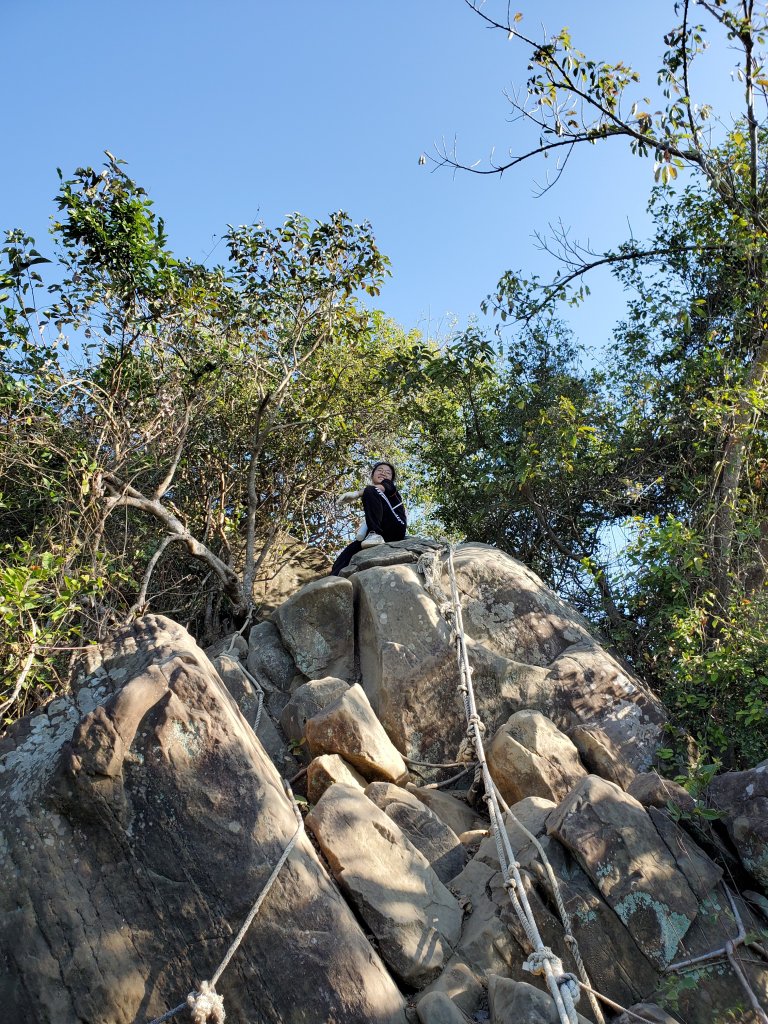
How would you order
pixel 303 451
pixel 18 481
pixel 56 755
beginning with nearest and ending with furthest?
pixel 56 755, pixel 18 481, pixel 303 451

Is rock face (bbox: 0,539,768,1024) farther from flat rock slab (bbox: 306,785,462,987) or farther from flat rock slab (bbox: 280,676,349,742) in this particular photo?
flat rock slab (bbox: 280,676,349,742)

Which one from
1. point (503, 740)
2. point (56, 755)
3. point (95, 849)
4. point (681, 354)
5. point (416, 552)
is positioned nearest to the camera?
point (95, 849)

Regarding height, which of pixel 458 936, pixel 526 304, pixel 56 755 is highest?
pixel 526 304

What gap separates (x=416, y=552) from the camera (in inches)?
298

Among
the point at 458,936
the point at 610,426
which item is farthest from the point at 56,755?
the point at 610,426

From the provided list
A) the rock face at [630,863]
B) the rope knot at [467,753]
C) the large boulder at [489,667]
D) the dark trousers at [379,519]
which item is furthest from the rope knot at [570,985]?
the dark trousers at [379,519]

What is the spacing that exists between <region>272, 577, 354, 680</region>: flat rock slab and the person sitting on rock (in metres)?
1.10

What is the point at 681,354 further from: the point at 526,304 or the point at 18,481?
the point at 18,481

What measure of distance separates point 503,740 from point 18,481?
4849 mm

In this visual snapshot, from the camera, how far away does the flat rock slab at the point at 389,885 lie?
3.66 meters

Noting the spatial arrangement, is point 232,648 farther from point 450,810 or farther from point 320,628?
point 450,810

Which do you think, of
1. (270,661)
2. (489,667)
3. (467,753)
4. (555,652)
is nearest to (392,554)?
(270,661)

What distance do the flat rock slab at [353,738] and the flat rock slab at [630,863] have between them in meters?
1.25

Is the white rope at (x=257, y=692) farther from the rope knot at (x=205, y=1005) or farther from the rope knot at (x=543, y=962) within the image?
the rope knot at (x=543, y=962)
